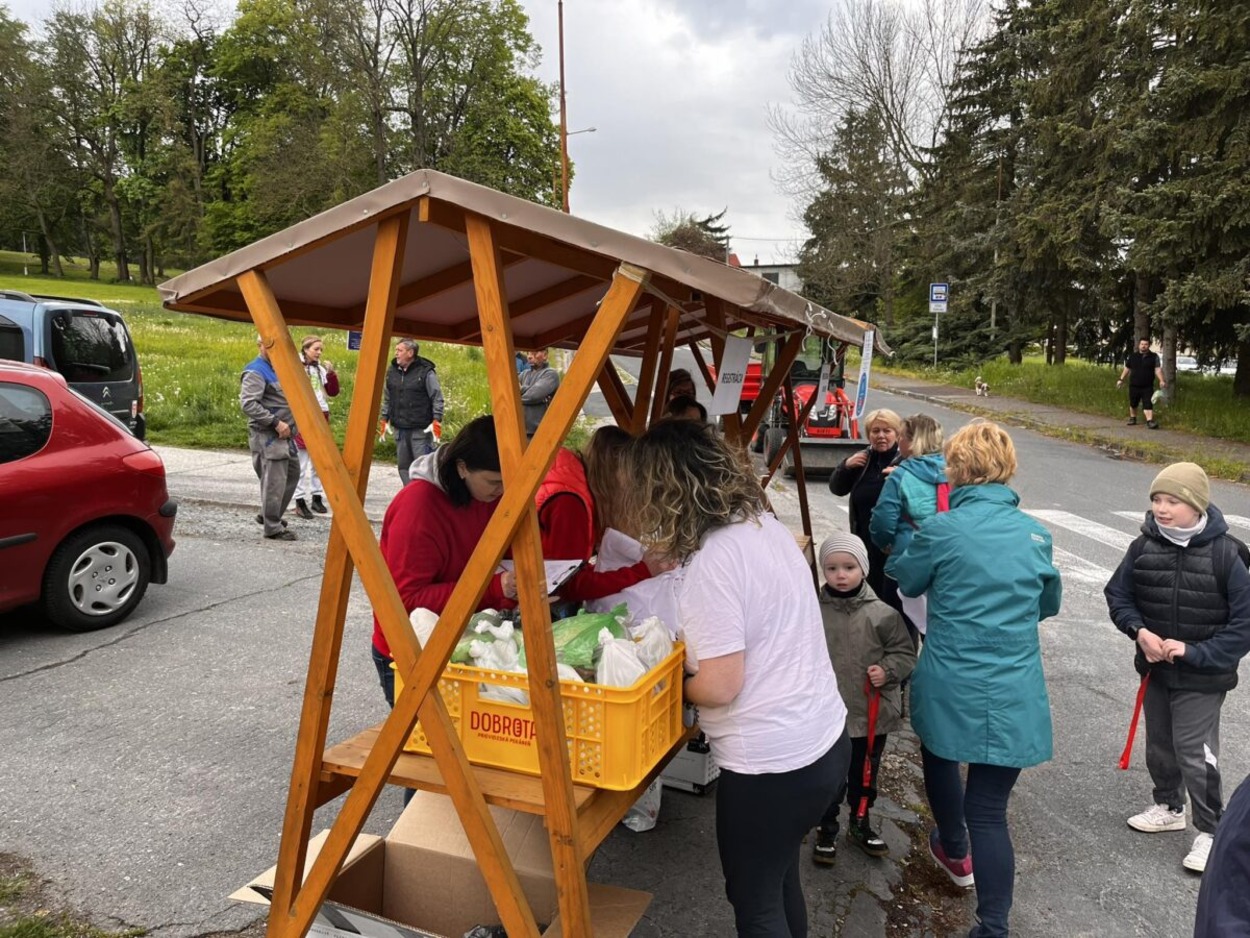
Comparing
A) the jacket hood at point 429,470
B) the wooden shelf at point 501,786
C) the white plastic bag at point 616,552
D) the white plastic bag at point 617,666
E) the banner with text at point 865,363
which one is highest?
the banner with text at point 865,363

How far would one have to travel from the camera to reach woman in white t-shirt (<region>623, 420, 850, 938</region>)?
222 centimetres

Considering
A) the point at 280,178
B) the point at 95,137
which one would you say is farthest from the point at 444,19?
the point at 95,137

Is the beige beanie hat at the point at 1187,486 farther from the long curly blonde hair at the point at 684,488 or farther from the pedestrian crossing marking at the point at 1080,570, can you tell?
the pedestrian crossing marking at the point at 1080,570

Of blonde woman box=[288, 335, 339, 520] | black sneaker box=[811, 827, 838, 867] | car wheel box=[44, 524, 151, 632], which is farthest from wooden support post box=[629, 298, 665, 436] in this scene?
blonde woman box=[288, 335, 339, 520]

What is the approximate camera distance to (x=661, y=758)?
96.9 inches

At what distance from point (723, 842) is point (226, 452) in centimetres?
1240

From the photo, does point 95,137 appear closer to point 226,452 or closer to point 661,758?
point 226,452

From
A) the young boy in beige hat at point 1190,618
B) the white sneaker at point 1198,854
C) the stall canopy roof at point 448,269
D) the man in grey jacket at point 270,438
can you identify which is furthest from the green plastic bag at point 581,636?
the man in grey jacket at point 270,438

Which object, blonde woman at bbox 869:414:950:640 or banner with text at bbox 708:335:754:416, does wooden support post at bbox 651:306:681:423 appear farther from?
banner with text at bbox 708:335:754:416

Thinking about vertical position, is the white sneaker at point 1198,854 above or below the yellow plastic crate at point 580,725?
below

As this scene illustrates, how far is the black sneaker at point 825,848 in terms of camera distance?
11.5 ft

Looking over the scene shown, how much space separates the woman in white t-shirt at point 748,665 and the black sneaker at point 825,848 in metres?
1.23

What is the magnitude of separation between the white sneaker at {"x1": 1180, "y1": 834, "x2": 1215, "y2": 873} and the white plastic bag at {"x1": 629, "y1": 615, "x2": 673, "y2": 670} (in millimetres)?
2623

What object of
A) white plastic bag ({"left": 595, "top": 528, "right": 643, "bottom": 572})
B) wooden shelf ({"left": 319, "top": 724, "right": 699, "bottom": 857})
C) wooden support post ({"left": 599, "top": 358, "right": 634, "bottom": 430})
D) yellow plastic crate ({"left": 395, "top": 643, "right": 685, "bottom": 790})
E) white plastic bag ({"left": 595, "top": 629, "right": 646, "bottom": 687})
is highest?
wooden support post ({"left": 599, "top": 358, "right": 634, "bottom": 430})
